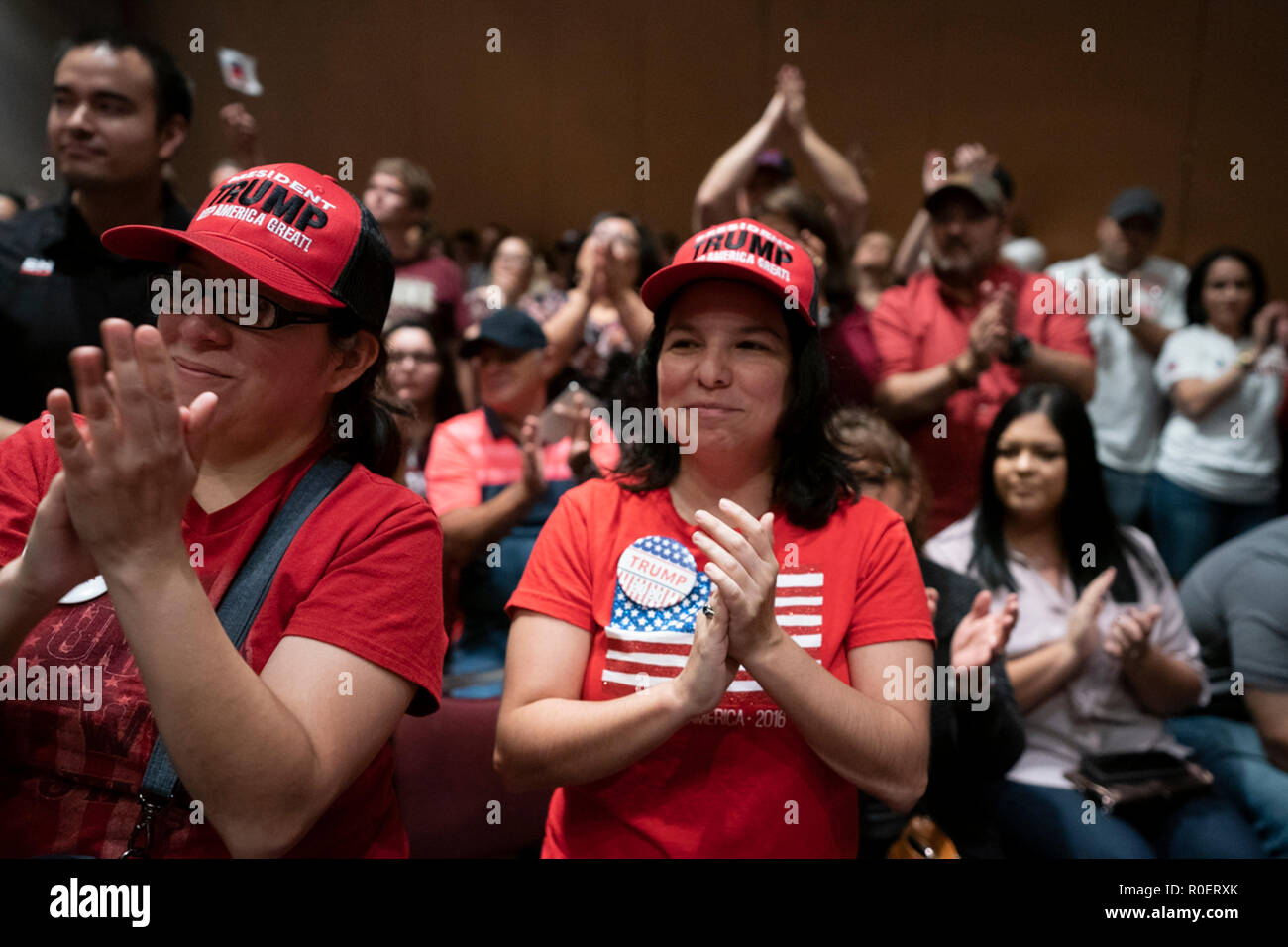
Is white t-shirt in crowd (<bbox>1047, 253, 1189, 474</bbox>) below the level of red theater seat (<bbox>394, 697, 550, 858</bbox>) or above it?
above

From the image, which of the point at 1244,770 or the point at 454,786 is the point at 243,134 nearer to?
the point at 454,786

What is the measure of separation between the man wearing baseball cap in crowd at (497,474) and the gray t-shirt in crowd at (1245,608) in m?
1.47

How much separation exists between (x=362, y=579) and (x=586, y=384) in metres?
1.79

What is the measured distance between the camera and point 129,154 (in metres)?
2.05

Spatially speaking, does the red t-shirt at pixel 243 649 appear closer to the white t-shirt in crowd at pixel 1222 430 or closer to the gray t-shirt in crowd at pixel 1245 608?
the gray t-shirt in crowd at pixel 1245 608

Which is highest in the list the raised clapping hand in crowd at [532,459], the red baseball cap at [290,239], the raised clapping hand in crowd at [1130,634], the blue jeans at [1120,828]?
the red baseball cap at [290,239]

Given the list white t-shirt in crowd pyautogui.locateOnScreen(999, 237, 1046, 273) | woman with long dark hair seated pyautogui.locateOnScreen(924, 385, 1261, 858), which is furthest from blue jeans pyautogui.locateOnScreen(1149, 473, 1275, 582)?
white t-shirt in crowd pyautogui.locateOnScreen(999, 237, 1046, 273)

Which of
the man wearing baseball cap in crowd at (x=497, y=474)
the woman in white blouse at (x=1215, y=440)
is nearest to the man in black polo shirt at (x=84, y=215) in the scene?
the man wearing baseball cap in crowd at (x=497, y=474)

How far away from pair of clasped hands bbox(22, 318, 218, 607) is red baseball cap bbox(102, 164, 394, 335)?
0.82 feet

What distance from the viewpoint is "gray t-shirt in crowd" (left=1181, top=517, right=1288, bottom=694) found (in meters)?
1.91

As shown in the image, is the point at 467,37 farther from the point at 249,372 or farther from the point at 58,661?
the point at 58,661

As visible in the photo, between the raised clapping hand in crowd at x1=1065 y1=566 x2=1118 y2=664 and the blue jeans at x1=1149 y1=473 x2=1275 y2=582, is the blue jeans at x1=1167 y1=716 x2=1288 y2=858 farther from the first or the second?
the blue jeans at x1=1149 y1=473 x2=1275 y2=582

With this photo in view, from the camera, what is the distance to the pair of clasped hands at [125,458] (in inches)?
31.5
